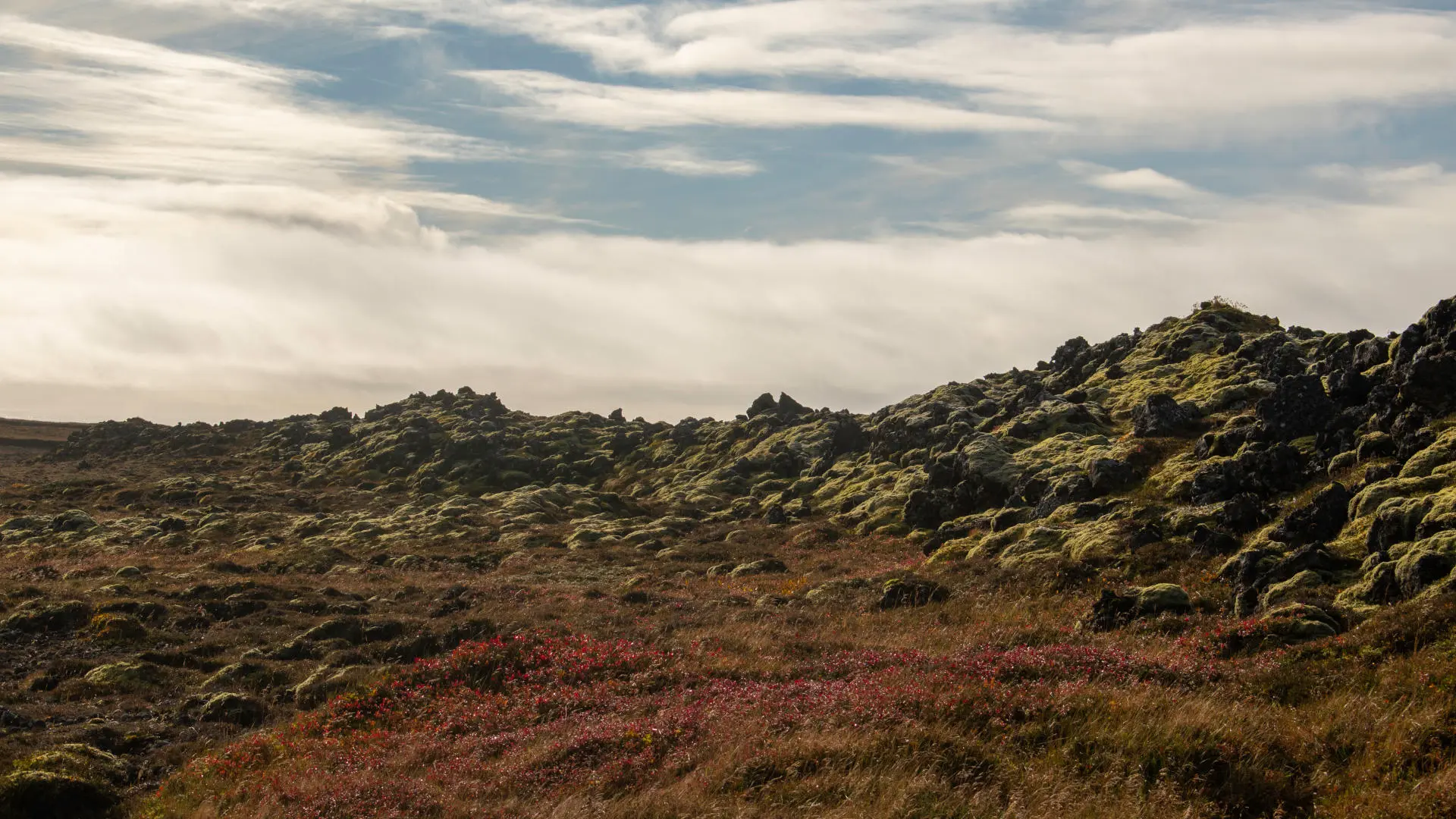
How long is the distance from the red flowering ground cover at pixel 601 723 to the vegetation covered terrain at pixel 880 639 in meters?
0.11

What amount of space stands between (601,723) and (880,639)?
10230 mm

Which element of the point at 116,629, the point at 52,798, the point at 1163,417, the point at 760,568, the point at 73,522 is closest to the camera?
the point at 52,798

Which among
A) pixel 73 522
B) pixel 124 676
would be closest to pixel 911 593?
pixel 124 676

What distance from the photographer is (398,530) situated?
6856cm

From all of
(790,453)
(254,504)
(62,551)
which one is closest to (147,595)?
(62,551)

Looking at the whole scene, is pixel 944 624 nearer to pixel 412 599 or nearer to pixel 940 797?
pixel 940 797

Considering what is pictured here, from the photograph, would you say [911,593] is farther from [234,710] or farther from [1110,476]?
[234,710]

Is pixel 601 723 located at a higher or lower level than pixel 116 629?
higher

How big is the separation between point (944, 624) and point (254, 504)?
77.7 m

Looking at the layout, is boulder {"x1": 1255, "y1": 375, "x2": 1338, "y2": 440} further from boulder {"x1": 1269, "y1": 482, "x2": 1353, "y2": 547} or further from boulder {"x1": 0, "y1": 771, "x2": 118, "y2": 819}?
boulder {"x1": 0, "y1": 771, "x2": 118, "y2": 819}

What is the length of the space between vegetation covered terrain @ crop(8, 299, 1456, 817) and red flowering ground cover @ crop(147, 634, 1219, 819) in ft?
0.36

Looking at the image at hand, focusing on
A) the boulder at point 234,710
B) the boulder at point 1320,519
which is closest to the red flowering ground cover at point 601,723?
the boulder at point 234,710

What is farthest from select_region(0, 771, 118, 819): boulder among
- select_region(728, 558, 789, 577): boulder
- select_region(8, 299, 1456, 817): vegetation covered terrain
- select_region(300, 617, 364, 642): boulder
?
select_region(728, 558, 789, 577): boulder

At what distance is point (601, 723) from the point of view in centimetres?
1814
